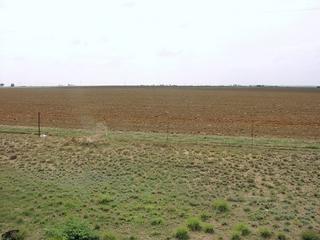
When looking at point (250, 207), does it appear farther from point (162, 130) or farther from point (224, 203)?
point (162, 130)

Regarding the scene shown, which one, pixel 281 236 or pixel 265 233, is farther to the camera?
pixel 265 233

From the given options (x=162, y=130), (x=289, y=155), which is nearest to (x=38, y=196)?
(x=289, y=155)

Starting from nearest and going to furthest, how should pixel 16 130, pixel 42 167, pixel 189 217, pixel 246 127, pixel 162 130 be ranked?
1. pixel 189 217
2. pixel 42 167
3. pixel 16 130
4. pixel 162 130
5. pixel 246 127

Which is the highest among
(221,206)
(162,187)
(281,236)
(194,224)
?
(162,187)

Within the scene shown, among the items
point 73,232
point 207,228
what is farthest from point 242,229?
point 73,232

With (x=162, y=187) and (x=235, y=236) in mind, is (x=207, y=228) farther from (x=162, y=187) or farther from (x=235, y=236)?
(x=162, y=187)

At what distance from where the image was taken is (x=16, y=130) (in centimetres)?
2220

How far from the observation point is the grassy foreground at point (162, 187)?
1088cm

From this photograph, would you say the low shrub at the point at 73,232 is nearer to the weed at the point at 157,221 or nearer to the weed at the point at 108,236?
the weed at the point at 108,236

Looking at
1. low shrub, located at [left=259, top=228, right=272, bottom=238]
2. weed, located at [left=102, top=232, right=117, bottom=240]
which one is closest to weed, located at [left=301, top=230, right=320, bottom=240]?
low shrub, located at [left=259, top=228, right=272, bottom=238]

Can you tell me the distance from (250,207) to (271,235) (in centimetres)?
167

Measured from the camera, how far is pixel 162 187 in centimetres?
1342

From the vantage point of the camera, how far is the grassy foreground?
35.7ft

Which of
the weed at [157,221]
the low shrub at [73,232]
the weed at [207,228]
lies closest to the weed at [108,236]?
the low shrub at [73,232]
